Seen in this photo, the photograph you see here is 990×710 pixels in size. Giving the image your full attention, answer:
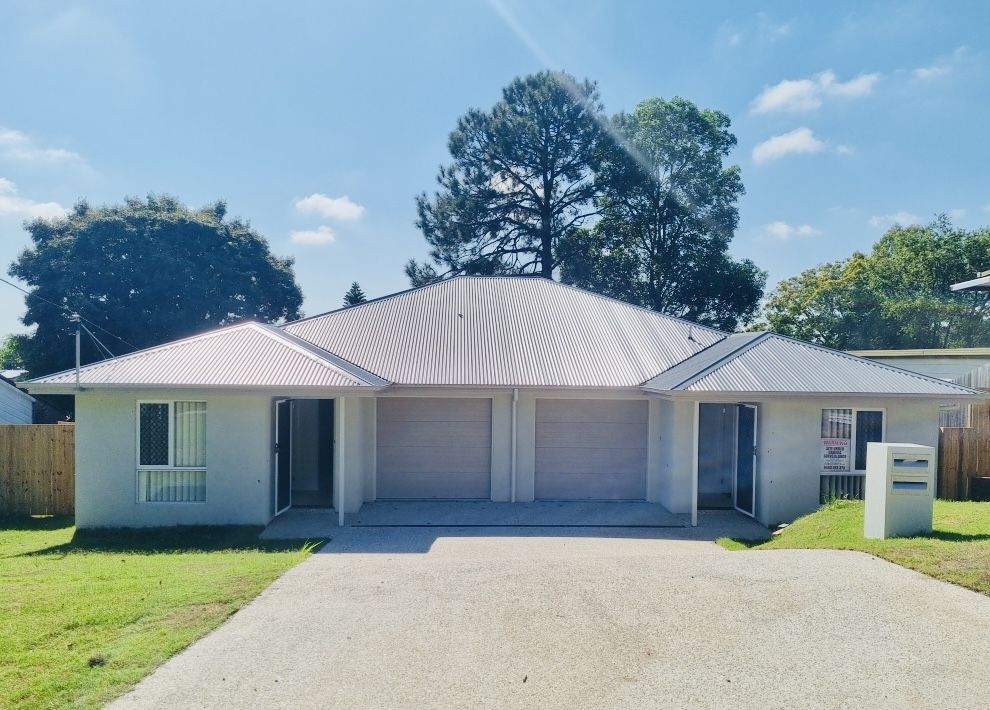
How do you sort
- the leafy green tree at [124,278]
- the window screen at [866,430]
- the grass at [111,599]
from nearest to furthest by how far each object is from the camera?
the grass at [111,599] < the window screen at [866,430] < the leafy green tree at [124,278]

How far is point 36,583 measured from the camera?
24.0 ft

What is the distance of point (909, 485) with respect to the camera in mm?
8539

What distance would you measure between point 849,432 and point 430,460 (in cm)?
826

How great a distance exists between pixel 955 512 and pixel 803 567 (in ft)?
18.1

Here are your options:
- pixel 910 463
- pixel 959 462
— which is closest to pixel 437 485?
pixel 910 463

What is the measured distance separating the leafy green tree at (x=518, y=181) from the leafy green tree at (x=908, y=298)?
16092mm

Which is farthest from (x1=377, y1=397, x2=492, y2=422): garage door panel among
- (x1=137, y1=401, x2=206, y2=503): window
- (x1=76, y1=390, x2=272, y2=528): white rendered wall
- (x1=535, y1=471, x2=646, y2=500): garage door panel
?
(x1=137, y1=401, x2=206, y2=503): window

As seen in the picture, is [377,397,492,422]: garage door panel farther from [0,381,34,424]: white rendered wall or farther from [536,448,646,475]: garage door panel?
[0,381,34,424]: white rendered wall

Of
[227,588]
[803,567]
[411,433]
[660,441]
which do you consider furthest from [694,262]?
[227,588]

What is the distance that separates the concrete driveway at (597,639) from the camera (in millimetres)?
4504

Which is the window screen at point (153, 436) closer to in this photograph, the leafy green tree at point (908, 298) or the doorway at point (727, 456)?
the doorway at point (727, 456)

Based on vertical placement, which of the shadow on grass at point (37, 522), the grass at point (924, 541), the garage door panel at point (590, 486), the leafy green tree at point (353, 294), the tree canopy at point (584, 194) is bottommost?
the shadow on grass at point (37, 522)

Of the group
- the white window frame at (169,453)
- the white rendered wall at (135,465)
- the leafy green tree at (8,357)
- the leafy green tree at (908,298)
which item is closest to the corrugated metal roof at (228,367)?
the white rendered wall at (135,465)

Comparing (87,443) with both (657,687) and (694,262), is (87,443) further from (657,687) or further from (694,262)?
Answer: (694,262)
